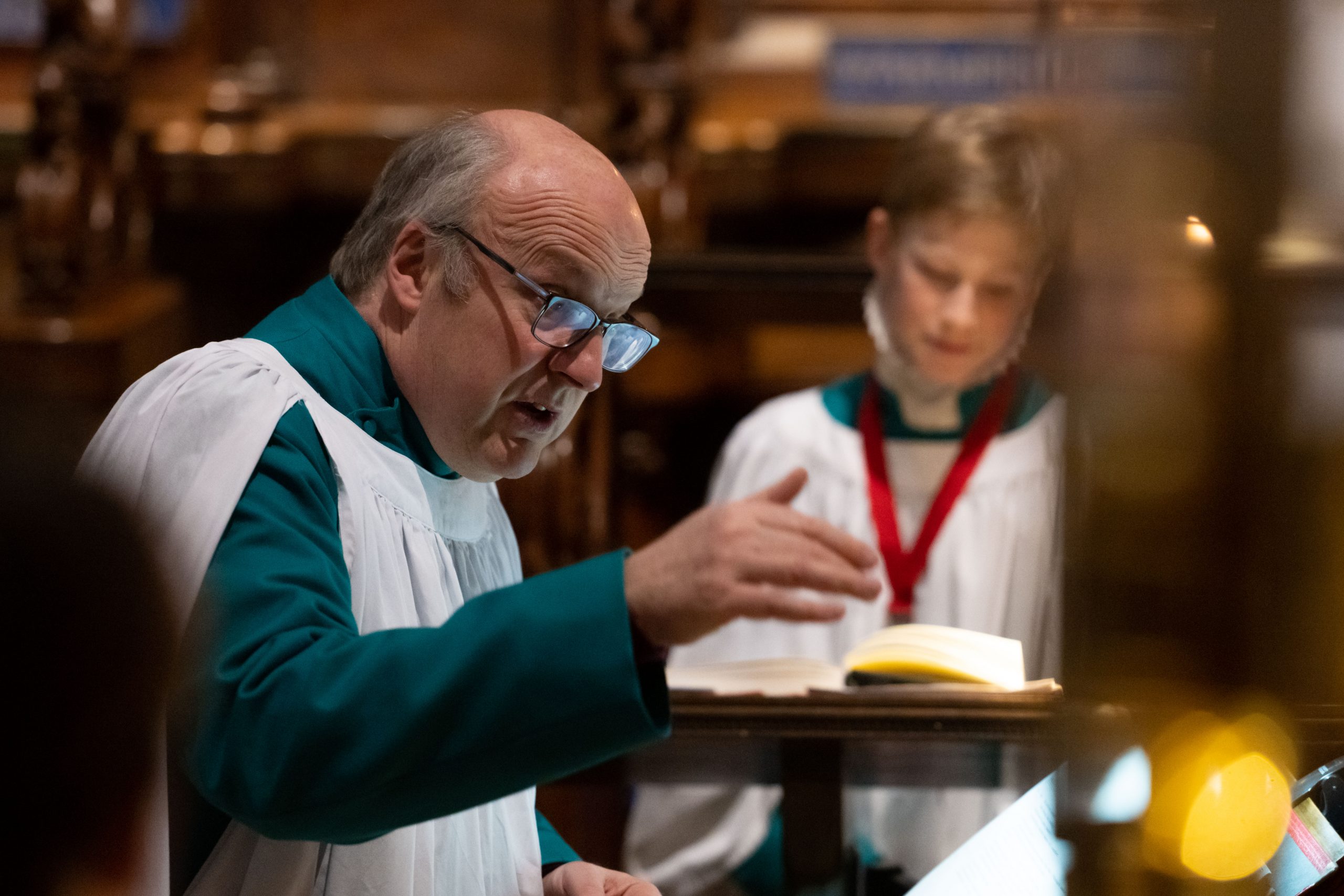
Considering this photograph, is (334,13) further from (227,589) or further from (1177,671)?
(1177,671)

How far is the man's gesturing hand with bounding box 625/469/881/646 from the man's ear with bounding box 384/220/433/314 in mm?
484

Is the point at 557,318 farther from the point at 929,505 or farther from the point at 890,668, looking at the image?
the point at 929,505

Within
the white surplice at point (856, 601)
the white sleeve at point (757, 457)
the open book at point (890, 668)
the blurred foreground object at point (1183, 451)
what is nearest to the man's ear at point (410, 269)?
the blurred foreground object at point (1183, 451)

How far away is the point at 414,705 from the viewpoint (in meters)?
1.18

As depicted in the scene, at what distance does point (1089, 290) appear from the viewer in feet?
2.93

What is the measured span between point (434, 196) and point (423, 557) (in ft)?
1.15

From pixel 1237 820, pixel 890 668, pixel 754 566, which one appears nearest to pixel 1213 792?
pixel 1237 820

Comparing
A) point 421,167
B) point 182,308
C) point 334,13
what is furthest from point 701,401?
point 421,167

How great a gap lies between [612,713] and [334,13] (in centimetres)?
627

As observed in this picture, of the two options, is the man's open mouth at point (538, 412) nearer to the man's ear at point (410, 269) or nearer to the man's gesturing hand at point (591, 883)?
the man's ear at point (410, 269)

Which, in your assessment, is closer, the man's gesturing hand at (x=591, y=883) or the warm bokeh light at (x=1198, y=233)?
the warm bokeh light at (x=1198, y=233)

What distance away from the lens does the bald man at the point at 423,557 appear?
118 cm

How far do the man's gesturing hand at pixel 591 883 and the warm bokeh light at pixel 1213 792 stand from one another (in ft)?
1.90

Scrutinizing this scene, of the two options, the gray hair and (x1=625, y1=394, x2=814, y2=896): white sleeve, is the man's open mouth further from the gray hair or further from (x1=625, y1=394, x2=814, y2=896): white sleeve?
(x1=625, y1=394, x2=814, y2=896): white sleeve
